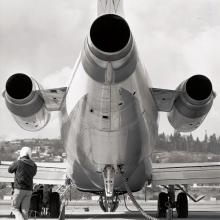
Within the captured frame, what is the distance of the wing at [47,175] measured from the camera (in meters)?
19.2

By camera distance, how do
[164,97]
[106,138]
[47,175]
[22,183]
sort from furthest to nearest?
[47,175], [164,97], [106,138], [22,183]

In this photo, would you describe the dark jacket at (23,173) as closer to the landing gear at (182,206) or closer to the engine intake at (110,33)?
the engine intake at (110,33)

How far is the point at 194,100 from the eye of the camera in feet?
42.1

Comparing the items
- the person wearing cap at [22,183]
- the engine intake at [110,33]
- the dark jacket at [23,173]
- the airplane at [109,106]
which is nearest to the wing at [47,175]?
the airplane at [109,106]

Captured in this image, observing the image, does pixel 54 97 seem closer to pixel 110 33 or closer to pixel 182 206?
pixel 110 33

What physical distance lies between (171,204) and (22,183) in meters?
10.6

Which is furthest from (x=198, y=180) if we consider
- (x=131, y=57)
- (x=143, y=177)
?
(x=131, y=57)

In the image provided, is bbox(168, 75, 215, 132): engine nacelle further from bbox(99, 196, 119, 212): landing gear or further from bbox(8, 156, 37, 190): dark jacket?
bbox(8, 156, 37, 190): dark jacket

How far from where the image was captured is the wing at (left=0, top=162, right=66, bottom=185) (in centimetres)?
1917

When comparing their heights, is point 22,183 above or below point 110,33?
below

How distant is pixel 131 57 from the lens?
1020 cm

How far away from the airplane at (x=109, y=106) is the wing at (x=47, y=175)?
101 inches

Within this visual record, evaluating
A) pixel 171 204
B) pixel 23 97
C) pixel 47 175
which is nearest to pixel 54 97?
pixel 23 97

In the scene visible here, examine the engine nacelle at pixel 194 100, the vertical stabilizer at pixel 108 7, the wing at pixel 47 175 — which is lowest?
the wing at pixel 47 175
